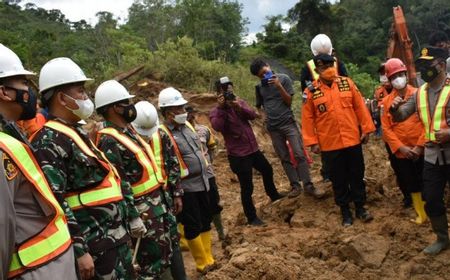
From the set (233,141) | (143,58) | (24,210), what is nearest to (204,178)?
(233,141)

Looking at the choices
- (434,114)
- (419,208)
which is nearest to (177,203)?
(434,114)

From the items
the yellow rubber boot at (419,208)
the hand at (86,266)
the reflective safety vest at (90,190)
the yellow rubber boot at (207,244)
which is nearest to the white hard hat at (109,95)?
the reflective safety vest at (90,190)

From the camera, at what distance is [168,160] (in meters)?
4.76

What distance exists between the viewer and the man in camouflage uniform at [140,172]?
13.1 ft

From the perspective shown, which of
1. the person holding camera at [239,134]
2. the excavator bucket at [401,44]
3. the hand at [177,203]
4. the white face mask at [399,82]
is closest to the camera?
the hand at [177,203]

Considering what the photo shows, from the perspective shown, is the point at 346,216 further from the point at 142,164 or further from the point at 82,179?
the point at 82,179

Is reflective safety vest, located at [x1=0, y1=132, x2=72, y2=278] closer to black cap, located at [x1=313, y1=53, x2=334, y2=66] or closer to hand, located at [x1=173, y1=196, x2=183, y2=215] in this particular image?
hand, located at [x1=173, y1=196, x2=183, y2=215]

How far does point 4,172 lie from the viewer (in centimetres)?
217

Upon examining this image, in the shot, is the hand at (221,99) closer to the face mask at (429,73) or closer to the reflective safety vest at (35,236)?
the face mask at (429,73)

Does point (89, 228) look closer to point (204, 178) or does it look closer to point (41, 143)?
point (41, 143)

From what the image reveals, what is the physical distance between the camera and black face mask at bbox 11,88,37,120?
2557 mm

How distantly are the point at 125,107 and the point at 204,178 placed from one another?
1.56 meters

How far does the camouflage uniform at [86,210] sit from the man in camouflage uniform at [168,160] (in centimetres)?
127

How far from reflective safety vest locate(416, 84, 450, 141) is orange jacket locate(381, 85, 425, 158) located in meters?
0.66
